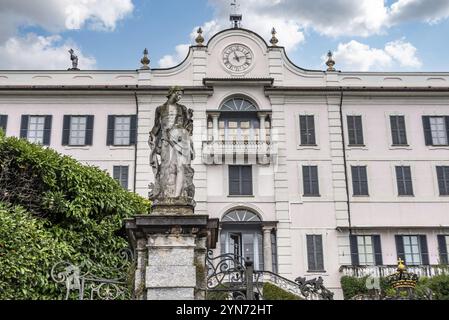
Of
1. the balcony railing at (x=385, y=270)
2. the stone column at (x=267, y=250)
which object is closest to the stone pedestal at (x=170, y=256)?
the stone column at (x=267, y=250)

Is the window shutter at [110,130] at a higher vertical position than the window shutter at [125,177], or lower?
higher

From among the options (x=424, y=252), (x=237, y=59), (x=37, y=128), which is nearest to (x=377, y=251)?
(x=424, y=252)

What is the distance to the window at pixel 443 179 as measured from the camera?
103ft

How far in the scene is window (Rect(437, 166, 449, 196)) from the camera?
103 feet

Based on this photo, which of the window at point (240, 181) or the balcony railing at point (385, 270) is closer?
the balcony railing at point (385, 270)

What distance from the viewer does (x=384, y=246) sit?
30.3 metres

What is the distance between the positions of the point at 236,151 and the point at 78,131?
8190mm

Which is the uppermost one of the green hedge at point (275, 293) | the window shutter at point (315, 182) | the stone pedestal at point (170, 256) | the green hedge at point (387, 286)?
the window shutter at point (315, 182)

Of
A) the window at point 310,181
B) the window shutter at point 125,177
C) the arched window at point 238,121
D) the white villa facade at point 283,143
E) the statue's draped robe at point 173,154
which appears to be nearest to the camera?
the statue's draped robe at point 173,154

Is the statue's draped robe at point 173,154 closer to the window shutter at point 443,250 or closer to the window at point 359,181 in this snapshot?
the window at point 359,181

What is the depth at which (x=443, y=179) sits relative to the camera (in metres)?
31.7

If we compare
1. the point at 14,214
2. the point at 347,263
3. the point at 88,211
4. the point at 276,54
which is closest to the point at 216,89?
the point at 276,54

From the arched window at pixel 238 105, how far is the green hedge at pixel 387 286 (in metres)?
9.82

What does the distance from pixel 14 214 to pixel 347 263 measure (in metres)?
19.4
